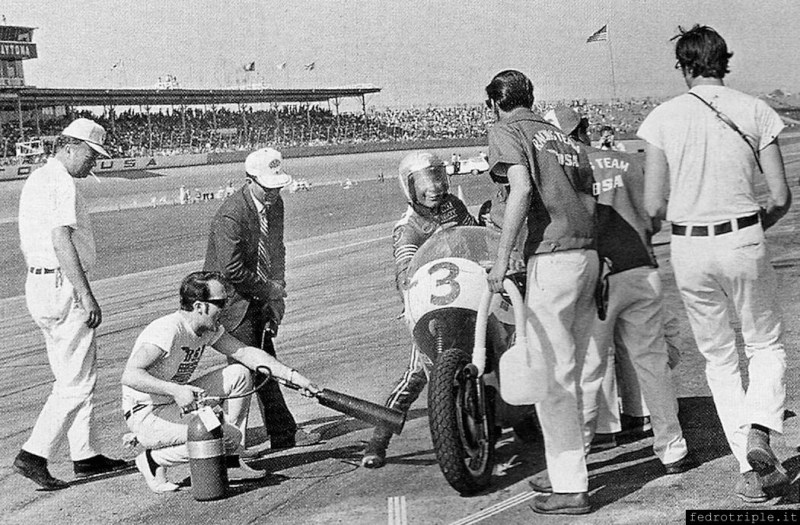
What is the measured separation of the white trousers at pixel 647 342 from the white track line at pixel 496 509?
689 mm

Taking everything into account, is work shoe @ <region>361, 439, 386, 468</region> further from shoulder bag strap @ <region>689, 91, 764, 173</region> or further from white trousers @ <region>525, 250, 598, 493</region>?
shoulder bag strap @ <region>689, 91, 764, 173</region>

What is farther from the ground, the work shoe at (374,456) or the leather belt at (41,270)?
the leather belt at (41,270)

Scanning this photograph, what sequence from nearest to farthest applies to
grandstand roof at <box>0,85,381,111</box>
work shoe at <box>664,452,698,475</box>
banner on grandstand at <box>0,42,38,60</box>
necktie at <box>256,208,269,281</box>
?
1. work shoe at <box>664,452,698,475</box>
2. necktie at <box>256,208,269,281</box>
3. banner on grandstand at <box>0,42,38,60</box>
4. grandstand roof at <box>0,85,381,111</box>

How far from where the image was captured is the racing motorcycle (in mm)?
4430

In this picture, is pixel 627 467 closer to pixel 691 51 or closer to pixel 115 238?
pixel 691 51

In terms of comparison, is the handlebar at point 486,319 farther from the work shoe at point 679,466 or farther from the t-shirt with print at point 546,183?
the work shoe at point 679,466

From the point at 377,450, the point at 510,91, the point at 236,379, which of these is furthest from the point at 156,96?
the point at 510,91

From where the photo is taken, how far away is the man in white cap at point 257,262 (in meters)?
6.05

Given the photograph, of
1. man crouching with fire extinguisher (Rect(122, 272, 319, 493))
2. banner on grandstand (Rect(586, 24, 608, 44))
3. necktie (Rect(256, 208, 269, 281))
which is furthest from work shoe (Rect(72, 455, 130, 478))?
banner on grandstand (Rect(586, 24, 608, 44))

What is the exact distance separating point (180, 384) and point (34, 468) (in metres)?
0.96

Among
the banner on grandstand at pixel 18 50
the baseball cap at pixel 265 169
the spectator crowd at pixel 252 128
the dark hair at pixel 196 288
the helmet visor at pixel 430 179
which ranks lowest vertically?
the dark hair at pixel 196 288

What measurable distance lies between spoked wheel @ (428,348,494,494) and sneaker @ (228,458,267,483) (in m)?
1.23

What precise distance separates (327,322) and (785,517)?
6805 mm

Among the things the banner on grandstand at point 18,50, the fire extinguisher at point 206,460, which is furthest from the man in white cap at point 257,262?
the banner on grandstand at point 18,50
